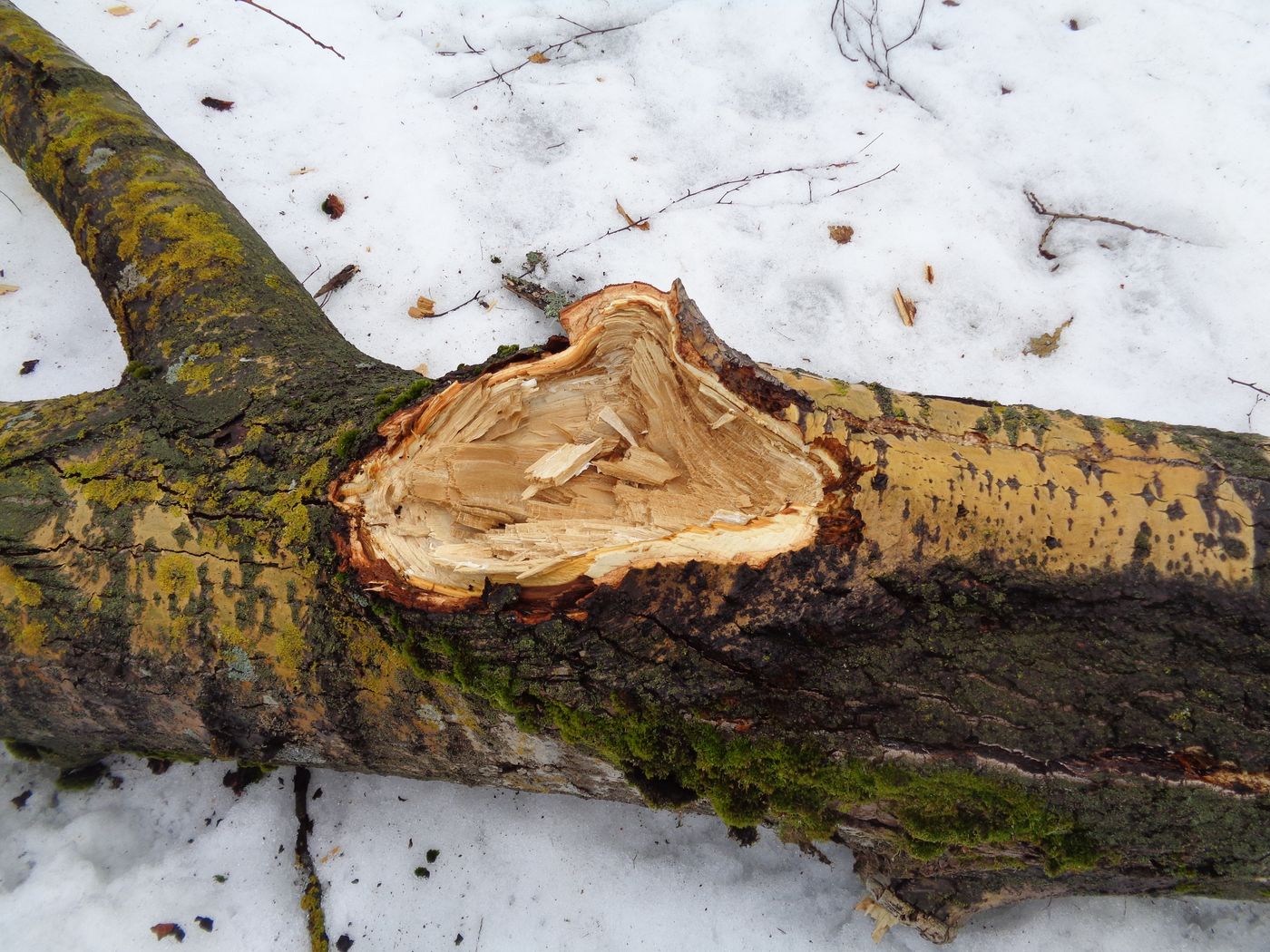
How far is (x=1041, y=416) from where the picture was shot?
154cm

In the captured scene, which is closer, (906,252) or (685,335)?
(685,335)

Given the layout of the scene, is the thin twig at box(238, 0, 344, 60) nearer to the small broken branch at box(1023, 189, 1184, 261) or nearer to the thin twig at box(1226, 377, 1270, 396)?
the small broken branch at box(1023, 189, 1184, 261)

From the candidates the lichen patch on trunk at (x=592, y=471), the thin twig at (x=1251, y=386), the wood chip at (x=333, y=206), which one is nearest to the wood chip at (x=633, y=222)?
the wood chip at (x=333, y=206)

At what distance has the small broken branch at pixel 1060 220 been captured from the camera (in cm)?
309

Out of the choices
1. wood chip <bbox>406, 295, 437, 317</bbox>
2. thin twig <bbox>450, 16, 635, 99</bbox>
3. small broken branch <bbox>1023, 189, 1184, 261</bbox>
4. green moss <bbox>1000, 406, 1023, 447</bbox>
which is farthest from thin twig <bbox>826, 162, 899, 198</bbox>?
green moss <bbox>1000, 406, 1023, 447</bbox>

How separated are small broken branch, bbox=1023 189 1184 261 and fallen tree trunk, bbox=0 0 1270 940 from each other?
188cm

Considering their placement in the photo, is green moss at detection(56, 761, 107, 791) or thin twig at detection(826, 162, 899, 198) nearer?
green moss at detection(56, 761, 107, 791)

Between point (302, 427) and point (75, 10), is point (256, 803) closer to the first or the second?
point (302, 427)

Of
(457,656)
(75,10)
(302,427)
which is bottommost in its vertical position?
(457,656)

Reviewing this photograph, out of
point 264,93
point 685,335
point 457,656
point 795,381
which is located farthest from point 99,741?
point 264,93

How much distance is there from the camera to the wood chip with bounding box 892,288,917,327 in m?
3.04

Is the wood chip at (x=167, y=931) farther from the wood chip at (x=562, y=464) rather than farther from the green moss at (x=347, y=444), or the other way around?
the wood chip at (x=562, y=464)

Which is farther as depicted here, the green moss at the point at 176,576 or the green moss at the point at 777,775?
the green moss at the point at 176,576

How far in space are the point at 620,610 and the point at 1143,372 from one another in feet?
8.84
